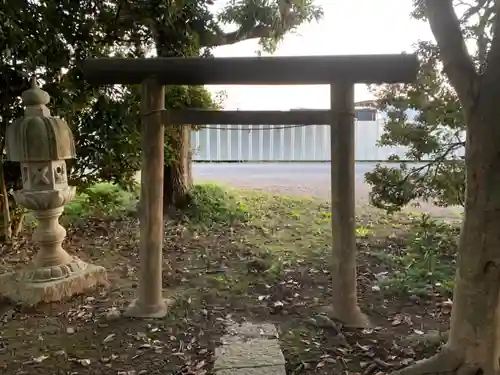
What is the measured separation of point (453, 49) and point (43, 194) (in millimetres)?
3075

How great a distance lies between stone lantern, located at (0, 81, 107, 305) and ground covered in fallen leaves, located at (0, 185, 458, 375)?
135 mm

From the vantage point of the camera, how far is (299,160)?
11875 millimetres

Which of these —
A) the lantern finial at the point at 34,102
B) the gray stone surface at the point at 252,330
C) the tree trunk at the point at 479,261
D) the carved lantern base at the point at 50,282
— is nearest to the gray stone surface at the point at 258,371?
the gray stone surface at the point at 252,330

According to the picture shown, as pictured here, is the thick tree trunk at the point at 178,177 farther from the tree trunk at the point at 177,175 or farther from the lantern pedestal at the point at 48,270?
the lantern pedestal at the point at 48,270

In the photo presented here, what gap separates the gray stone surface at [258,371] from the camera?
2386 millimetres

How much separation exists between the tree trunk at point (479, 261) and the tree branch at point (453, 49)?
113 mm

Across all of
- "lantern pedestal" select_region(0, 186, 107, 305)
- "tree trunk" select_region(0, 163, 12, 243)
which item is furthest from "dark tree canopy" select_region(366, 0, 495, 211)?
"tree trunk" select_region(0, 163, 12, 243)

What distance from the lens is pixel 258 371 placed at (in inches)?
94.7

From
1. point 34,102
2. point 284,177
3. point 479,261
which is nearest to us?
point 479,261

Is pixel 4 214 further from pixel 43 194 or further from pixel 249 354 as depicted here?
pixel 249 354

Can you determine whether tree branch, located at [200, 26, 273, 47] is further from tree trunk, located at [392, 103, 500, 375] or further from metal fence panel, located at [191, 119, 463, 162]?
metal fence panel, located at [191, 119, 463, 162]

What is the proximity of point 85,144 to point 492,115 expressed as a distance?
429cm

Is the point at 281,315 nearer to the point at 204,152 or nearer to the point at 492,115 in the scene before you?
the point at 492,115

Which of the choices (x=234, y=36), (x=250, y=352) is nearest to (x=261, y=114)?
(x=250, y=352)
